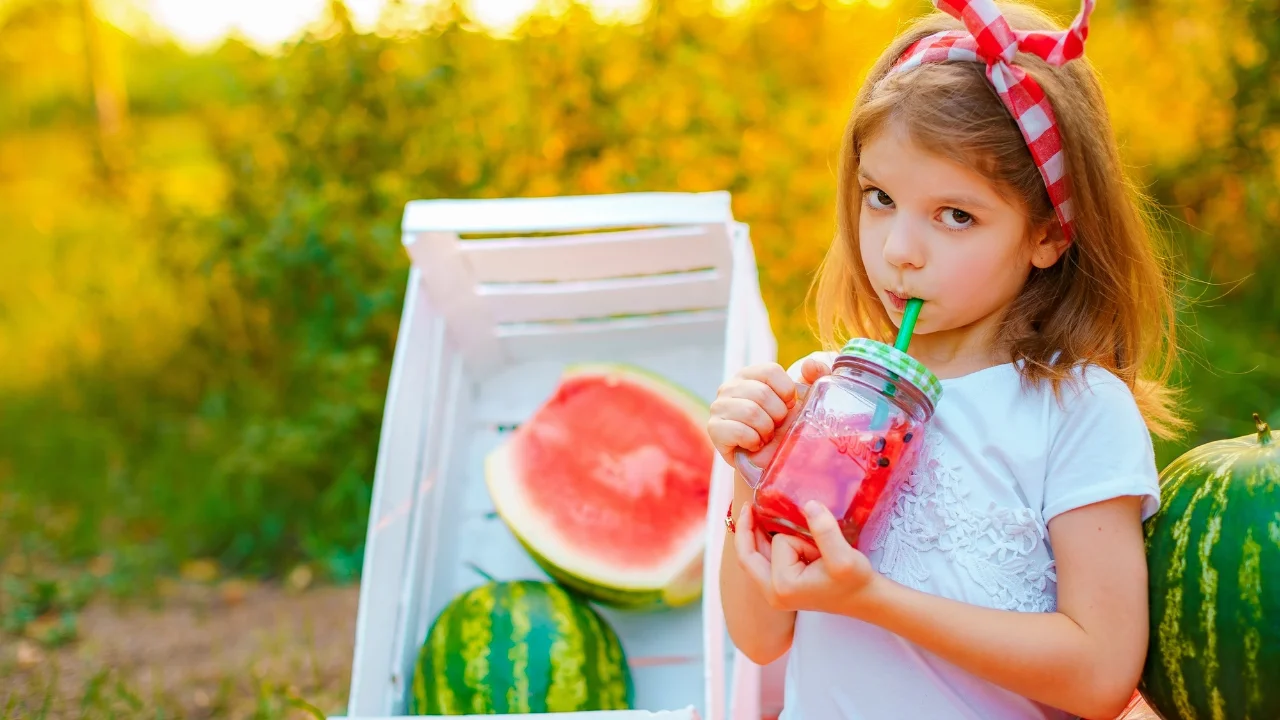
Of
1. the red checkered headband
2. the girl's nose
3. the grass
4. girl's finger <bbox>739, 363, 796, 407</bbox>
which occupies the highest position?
the red checkered headband

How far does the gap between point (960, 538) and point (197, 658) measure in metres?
2.26

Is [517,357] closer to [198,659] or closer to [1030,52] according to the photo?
[198,659]

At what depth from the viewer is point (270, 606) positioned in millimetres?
3314

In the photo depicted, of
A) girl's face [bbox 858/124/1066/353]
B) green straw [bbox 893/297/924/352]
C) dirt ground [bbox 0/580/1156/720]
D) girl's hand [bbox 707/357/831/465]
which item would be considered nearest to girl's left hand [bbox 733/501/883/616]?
girl's hand [bbox 707/357/831/465]

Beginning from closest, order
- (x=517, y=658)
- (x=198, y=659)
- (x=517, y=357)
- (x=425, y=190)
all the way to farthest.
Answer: (x=517, y=658) < (x=517, y=357) < (x=198, y=659) < (x=425, y=190)

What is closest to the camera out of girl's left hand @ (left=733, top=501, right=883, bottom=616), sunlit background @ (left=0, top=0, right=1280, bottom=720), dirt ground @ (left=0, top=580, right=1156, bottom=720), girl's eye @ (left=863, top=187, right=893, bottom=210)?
girl's left hand @ (left=733, top=501, right=883, bottom=616)

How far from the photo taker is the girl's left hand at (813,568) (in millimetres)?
1287

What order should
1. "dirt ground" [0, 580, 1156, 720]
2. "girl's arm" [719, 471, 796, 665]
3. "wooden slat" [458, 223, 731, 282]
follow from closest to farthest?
"girl's arm" [719, 471, 796, 665] → "wooden slat" [458, 223, 731, 282] → "dirt ground" [0, 580, 1156, 720]

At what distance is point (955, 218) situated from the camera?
4.79ft

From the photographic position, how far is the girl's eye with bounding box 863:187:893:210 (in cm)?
151

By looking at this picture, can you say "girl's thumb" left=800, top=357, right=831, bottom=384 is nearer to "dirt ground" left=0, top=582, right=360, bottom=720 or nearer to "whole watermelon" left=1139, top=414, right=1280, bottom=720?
"whole watermelon" left=1139, top=414, right=1280, bottom=720

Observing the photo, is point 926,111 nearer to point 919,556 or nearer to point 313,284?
point 919,556

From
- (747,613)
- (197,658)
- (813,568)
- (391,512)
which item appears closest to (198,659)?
(197,658)

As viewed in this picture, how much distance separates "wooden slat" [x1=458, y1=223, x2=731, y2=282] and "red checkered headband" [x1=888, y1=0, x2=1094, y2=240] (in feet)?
3.36
